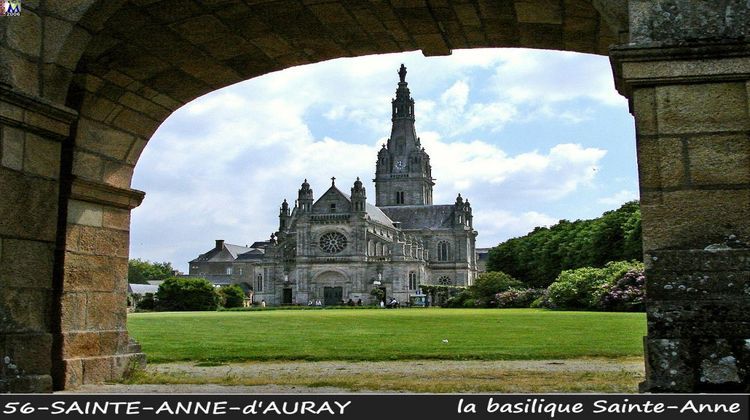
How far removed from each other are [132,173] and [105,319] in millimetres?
1629

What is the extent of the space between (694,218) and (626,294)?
83.0 ft

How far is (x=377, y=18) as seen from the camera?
655 cm

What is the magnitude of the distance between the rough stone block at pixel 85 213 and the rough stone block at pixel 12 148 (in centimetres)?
181

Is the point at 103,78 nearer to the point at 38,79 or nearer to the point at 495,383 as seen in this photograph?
the point at 38,79

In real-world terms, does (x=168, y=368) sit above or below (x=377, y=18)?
below

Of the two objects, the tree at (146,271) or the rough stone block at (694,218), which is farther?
the tree at (146,271)

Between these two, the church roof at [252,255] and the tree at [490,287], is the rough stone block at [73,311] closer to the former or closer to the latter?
the tree at [490,287]

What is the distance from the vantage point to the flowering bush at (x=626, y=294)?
27.9 meters

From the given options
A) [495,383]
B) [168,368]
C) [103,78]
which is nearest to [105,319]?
[168,368]

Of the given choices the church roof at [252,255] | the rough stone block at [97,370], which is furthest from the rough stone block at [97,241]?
the church roof at [252,255]

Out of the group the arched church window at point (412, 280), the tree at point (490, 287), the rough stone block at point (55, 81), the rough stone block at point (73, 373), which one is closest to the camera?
the rough stone block at point (55, 81)

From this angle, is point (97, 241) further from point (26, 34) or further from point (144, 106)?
point (26, 34)

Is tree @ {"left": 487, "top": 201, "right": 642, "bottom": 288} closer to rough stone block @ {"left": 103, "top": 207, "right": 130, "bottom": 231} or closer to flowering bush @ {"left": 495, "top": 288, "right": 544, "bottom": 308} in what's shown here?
flowering bush @ {"left": 495, "top": 288, "right": 544, "bottom": 308}

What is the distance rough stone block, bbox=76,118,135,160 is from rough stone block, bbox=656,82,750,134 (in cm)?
534
